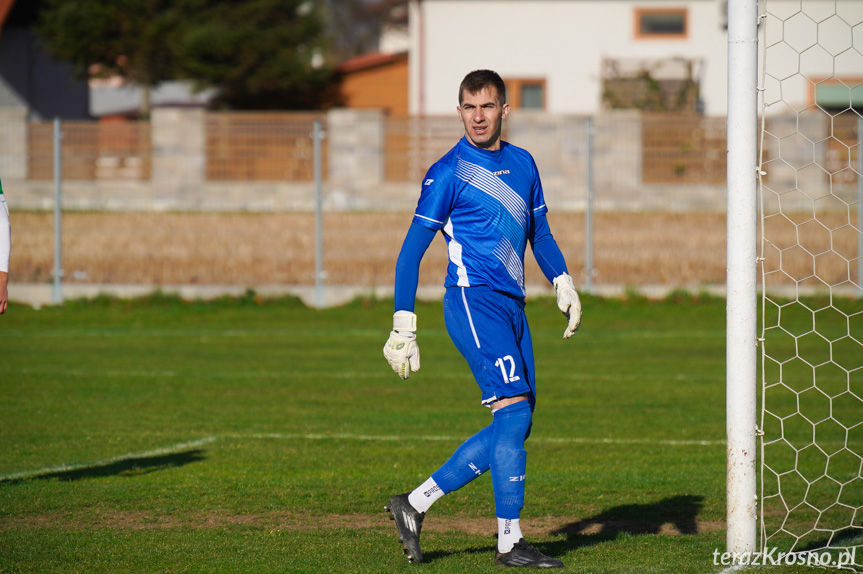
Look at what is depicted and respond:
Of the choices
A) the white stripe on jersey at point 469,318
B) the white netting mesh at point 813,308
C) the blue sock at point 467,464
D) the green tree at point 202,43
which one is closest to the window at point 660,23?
the white netting mesh at point 813,308

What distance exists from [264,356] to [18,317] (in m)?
5.14

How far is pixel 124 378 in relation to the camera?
1166cm

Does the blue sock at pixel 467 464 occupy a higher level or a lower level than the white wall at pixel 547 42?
lower

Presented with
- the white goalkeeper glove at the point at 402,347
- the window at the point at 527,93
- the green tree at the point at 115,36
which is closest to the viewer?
the white goalkeeper glove at the point at 402,347

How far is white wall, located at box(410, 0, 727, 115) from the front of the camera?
116ft

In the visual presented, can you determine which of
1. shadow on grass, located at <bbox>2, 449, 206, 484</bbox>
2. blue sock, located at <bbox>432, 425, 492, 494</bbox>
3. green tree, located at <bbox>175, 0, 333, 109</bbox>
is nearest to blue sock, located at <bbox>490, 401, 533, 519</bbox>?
blue sock, located at <bbox>432, 425, 492, 494</bbox>

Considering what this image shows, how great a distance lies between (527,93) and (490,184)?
3107 centimetres

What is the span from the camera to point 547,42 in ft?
116

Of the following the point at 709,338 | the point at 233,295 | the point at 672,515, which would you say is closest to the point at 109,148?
the point at 233,295

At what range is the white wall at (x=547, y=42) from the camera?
35.2 meters

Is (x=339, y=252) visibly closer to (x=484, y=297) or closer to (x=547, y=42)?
(x=484, y=297)

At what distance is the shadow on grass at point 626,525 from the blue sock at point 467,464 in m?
0.42

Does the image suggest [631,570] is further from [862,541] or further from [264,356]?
[264,356]

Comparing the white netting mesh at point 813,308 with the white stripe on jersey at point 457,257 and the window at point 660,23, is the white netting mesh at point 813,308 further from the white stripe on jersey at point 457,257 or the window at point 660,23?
the window at point 660,23
